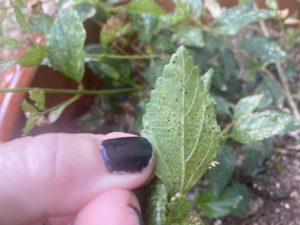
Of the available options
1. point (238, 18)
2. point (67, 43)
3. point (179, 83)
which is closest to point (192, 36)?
point (238, 18)

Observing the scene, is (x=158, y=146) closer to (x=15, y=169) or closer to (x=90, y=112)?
(x=15, y=169)

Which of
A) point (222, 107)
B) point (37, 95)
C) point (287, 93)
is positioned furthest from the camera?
point (287, 93)

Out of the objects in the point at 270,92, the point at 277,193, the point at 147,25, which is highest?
the point at 147,25

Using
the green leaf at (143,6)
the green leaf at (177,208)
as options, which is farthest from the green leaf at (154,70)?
the green leaf at (177,208)

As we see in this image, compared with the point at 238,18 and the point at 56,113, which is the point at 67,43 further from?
the point at 238,18

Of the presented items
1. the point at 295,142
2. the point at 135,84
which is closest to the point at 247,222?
the point at 295,142

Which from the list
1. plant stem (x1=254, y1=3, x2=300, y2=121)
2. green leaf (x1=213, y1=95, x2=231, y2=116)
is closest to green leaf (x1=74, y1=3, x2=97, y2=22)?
green leaf (x1=213, y1=95, x2=231, y2=116)
